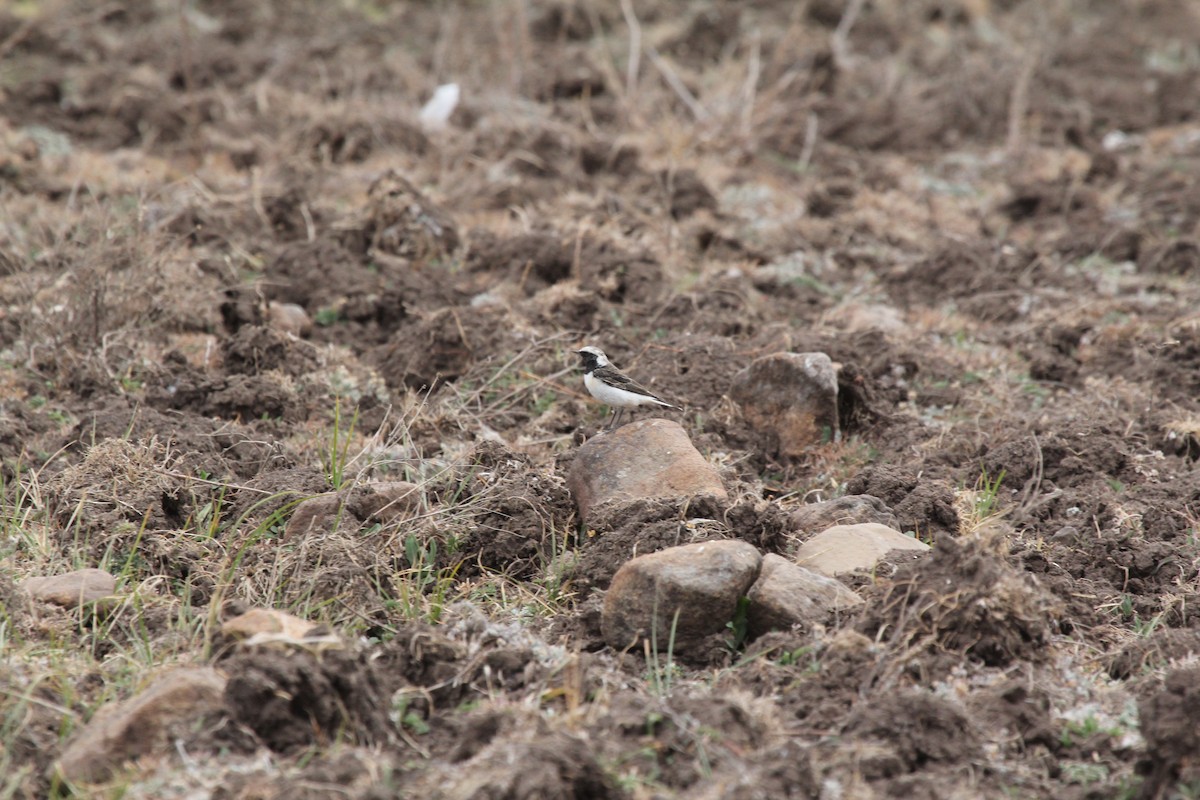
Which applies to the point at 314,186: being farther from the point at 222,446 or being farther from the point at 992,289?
the point at 992,289

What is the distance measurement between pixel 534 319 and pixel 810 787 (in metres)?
4.20

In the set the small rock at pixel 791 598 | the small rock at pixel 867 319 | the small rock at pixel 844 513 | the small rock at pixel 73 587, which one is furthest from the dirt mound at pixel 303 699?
the small rock at pixel 867 319

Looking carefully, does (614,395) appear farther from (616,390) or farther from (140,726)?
(140,726)

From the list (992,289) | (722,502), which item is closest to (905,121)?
(992,289)

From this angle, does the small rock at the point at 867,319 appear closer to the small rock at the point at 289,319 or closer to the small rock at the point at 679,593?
the small rock at the point at 289,319

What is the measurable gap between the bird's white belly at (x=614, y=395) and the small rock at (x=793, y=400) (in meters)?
0.69

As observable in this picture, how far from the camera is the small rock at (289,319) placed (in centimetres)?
705

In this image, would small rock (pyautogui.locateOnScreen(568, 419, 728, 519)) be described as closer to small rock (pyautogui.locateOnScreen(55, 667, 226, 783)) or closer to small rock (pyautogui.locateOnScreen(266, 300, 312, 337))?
small rock (pyautogui.locateOnScreen(55, 667, 226, 783))

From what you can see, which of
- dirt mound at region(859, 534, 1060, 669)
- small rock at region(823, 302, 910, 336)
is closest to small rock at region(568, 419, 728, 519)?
dirt mound at region(859, 534, 1060, 669)

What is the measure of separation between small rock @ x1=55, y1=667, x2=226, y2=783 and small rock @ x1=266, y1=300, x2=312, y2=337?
11.4 ft

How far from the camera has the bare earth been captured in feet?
12.4

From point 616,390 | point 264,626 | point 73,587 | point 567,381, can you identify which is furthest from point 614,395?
point 73,587

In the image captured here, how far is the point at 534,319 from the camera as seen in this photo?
7309 millimetres

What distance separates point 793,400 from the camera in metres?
6.11
